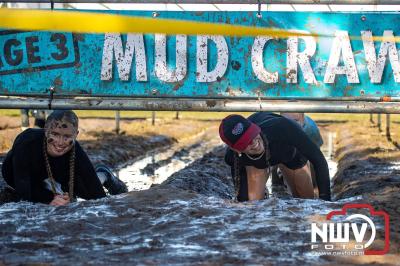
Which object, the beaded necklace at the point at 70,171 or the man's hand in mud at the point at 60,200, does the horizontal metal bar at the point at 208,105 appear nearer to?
the beaded necklace at the point at 70,171

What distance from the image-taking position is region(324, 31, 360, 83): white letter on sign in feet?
23.0

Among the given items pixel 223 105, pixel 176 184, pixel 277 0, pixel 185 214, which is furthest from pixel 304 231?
pixel 176 184

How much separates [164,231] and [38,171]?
221cm

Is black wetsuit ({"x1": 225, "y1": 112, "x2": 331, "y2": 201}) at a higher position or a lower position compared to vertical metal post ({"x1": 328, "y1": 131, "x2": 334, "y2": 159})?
higher

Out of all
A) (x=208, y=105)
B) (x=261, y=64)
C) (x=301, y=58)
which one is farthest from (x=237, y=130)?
(x=301, y=58)

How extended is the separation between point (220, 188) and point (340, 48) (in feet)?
12.4

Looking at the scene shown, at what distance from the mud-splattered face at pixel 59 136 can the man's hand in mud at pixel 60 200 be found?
0.44 m

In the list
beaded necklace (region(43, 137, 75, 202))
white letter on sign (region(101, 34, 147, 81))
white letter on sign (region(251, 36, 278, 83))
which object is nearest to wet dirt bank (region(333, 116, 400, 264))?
white letter on sign (region(251, 36, 278, 83))

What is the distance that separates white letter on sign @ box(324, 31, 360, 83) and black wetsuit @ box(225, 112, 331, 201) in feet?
1.85

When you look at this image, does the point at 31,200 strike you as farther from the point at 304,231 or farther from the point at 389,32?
the point at 389,32

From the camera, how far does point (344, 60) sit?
7.01 meters

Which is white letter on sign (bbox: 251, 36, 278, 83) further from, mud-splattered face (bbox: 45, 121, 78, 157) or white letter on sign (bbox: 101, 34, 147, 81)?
mud-splattered face (bbox: 45, 121, 78, 157)

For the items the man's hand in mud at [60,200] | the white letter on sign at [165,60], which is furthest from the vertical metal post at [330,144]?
the man's hand in mud at [60,200]

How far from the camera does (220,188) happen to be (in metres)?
10.4
